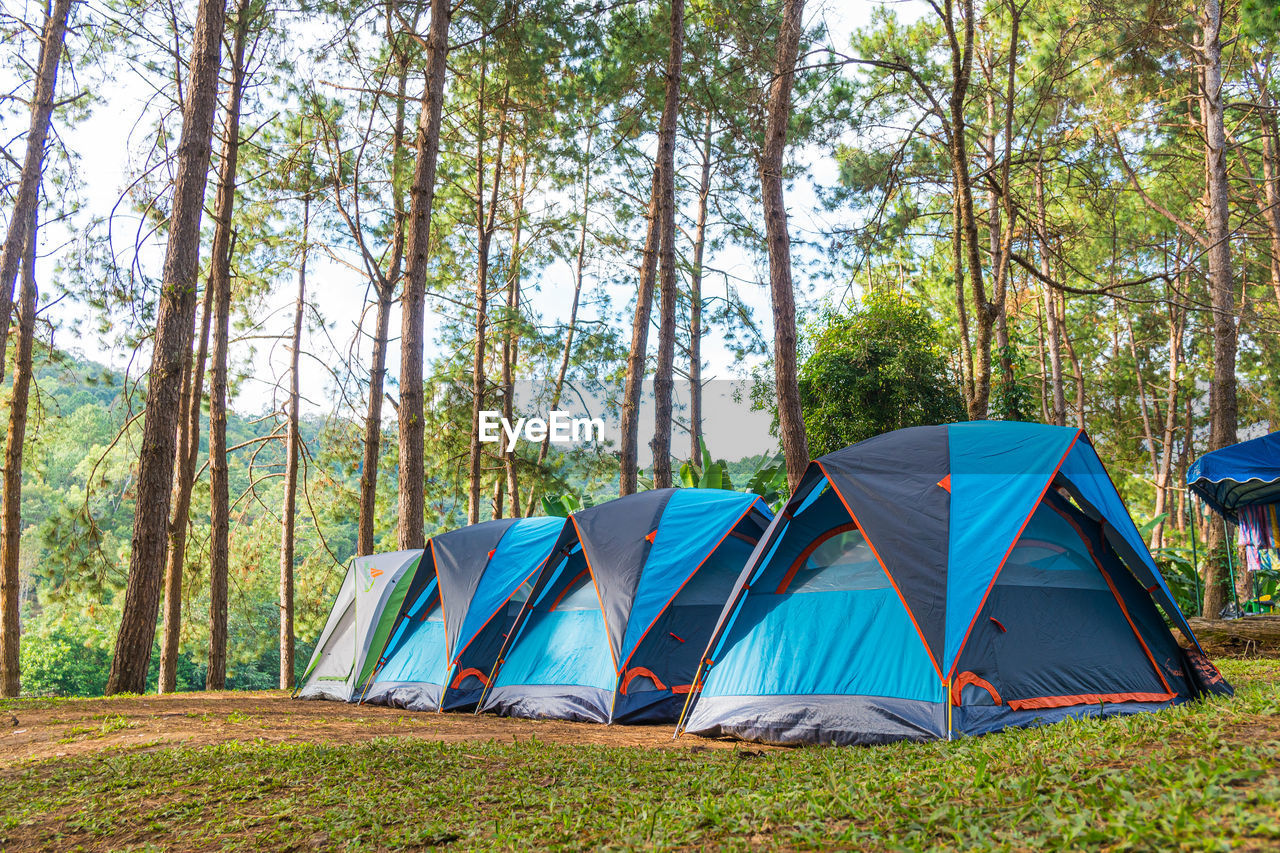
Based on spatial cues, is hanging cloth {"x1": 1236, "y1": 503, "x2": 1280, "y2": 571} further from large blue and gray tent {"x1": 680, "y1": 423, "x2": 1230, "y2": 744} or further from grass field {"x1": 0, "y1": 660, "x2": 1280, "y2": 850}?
large blue and gray tent {"x1": 680, "y1": 423, "x2": 1230, "y2": 744}

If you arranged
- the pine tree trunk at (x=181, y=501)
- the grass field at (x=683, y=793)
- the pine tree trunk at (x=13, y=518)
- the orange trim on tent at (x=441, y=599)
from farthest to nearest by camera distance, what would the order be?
1. the pine tree trunk at (x=181, y=501)
2. the pine tree trunk at (x=13, y=518)
3. the orange trim on tent at (x=441, y=599)
4. the grass field at (x=683, y=793)

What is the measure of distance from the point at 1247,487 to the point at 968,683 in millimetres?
6471

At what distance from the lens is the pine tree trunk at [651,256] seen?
11.1 metres

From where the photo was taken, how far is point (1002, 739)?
3.71 meters

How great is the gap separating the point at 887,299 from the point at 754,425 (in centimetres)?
1344

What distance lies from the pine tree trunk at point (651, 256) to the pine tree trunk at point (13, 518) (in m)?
8.50

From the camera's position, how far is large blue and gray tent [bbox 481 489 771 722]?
6.04 m

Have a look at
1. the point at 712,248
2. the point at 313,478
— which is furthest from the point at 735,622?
the point at 712,248

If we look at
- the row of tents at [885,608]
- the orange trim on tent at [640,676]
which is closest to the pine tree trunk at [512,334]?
the row of tents at [885,608]

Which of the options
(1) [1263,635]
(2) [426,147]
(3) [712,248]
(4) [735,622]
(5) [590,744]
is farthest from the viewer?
(3) [712,248]

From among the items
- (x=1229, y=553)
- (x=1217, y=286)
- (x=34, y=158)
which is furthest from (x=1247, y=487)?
(x=34, y=158)

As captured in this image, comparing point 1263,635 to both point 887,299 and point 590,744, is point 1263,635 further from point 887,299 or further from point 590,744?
point 887,299

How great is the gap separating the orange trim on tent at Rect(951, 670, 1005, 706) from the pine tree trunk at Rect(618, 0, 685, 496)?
7496mm

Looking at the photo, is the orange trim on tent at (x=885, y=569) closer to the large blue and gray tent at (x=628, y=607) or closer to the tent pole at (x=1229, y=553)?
the large blue and gray tent at (x=628, y=607)
